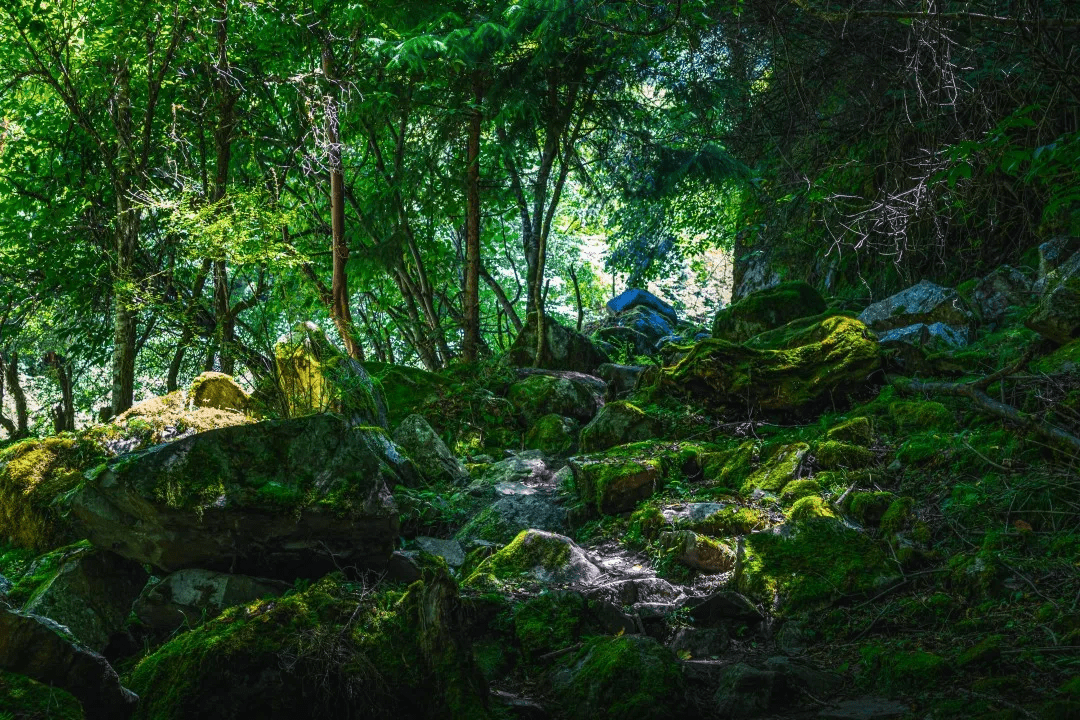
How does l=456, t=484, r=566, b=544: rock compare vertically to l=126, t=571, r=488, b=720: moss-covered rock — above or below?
above

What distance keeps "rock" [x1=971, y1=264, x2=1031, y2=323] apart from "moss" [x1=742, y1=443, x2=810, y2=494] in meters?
3.68

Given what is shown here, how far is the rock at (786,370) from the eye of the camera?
25.9 ft

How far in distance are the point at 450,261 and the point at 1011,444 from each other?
37.1ft

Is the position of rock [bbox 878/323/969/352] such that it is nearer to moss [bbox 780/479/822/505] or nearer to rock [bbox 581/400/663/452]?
rock [bbox 581/400/663/452]

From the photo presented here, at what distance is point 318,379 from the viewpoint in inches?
330

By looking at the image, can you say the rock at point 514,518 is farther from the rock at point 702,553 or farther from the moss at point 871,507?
the moss at point 871,507

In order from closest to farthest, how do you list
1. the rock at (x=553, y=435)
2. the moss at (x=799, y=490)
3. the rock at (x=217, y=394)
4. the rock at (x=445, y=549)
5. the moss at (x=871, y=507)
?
the moss at (x=871, y=507)
the moss at (x=799, y=490)
the rock at (x=445, y=549)
the rock at (x=217, y=394)
the rock at (x=553, y=435)

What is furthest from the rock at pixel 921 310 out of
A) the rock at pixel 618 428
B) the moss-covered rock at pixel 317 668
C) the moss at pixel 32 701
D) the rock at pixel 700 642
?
the moss at pixel 32 701

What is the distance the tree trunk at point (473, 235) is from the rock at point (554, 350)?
0.71 m

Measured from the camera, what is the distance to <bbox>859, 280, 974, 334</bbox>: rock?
342 inches

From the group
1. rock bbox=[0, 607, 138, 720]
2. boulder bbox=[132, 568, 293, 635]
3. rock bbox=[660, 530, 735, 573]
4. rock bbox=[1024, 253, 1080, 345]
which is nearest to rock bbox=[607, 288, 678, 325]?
rock bbox=[1024, 253, 1080, 345]

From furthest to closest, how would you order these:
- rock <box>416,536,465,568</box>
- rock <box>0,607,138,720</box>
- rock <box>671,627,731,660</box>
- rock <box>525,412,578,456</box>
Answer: rock <box>525,412,578,456</box>, rock <box>416,536,465,568</box>, rock <box>671,627,731,660</box>, rock <box>0,607,138,720</box>

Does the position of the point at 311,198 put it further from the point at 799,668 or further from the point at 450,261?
the point at 799,668

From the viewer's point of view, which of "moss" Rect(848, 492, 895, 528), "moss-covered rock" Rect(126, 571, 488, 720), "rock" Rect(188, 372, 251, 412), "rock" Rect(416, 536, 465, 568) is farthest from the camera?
"rock" Rect(188, 372, 251, 412)
